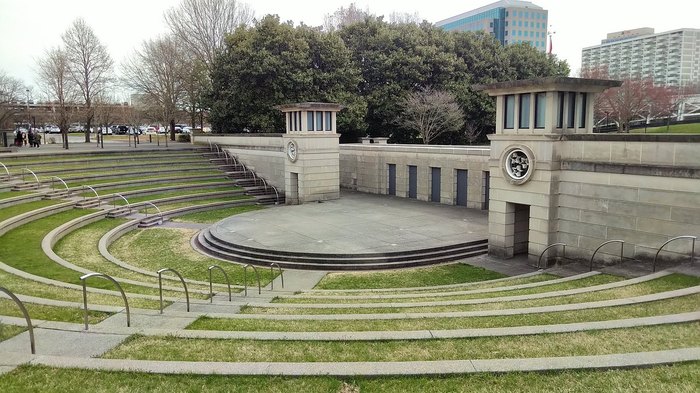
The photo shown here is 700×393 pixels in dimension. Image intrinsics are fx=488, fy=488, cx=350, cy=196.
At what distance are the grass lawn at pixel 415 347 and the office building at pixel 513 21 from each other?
149817 millimetres

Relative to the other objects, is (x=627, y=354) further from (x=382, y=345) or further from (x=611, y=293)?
(x=611, y=293)

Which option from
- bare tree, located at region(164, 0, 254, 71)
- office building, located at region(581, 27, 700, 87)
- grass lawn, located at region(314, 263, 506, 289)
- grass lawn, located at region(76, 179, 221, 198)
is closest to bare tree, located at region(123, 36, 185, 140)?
bare tree, located at region(164, 0, 254, 71)

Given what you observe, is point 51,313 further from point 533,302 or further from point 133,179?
point 133,179

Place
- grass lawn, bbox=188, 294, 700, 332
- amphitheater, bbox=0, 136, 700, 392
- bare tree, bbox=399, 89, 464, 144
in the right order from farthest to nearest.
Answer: bare tree, bbox=399, 89, 464, 144
grass lawn, bbox=188, 294, 700, 332
amphitheater, bbox=0, 136, 700, 392

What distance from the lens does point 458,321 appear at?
897 centimetres

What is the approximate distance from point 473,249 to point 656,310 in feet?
34.5

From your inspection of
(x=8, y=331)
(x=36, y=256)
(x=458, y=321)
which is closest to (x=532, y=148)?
(x=458, y=321)

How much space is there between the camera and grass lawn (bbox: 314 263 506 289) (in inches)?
628

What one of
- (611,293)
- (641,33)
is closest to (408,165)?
(611,293)

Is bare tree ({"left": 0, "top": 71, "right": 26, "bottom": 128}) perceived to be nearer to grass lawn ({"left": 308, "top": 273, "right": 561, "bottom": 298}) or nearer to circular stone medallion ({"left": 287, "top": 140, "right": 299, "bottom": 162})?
circular stone medallion ({"left": 287, "top": 140, "right": 299, "bottom": 162})

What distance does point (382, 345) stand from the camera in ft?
25.1

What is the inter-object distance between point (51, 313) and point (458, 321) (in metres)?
7.69

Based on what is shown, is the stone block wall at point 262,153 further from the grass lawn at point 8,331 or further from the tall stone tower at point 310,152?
the grass lawn at point 8,331

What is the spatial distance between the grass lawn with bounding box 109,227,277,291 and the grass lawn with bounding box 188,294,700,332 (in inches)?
274
